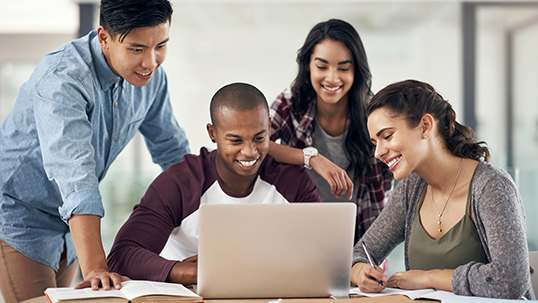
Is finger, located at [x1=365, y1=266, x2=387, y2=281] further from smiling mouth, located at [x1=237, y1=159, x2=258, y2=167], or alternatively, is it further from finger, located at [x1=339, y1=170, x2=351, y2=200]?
smiling mouth, located at [x1=237, y1=159, x2=258, y2=167]

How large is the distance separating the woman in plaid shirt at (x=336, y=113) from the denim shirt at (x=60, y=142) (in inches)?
26.3

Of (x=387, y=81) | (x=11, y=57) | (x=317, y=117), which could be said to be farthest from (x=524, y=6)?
(x=11, y=57)

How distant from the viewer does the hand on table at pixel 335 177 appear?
1.60 m

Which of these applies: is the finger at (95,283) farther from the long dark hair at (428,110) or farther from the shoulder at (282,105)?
the shoulder at (282,105)

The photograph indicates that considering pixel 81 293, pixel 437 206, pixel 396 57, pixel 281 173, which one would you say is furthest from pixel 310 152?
pixel 396 57

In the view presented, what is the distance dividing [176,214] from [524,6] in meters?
3.56

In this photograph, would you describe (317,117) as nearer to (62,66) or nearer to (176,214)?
(176,214)

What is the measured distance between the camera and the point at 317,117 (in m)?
2.06

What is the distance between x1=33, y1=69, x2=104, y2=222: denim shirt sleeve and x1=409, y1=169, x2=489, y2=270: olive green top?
979mm

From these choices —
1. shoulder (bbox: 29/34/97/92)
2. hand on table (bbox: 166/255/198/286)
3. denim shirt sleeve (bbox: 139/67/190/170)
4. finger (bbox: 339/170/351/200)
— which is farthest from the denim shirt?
finger (bbox: 339/170/351/200)

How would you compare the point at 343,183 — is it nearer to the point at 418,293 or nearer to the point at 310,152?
the point at 310,152

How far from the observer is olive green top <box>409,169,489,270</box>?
52.4 inches

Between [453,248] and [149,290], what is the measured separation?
0.89 m

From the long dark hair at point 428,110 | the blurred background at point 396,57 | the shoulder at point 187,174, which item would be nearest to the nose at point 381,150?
the long dark hair at point 428,110
